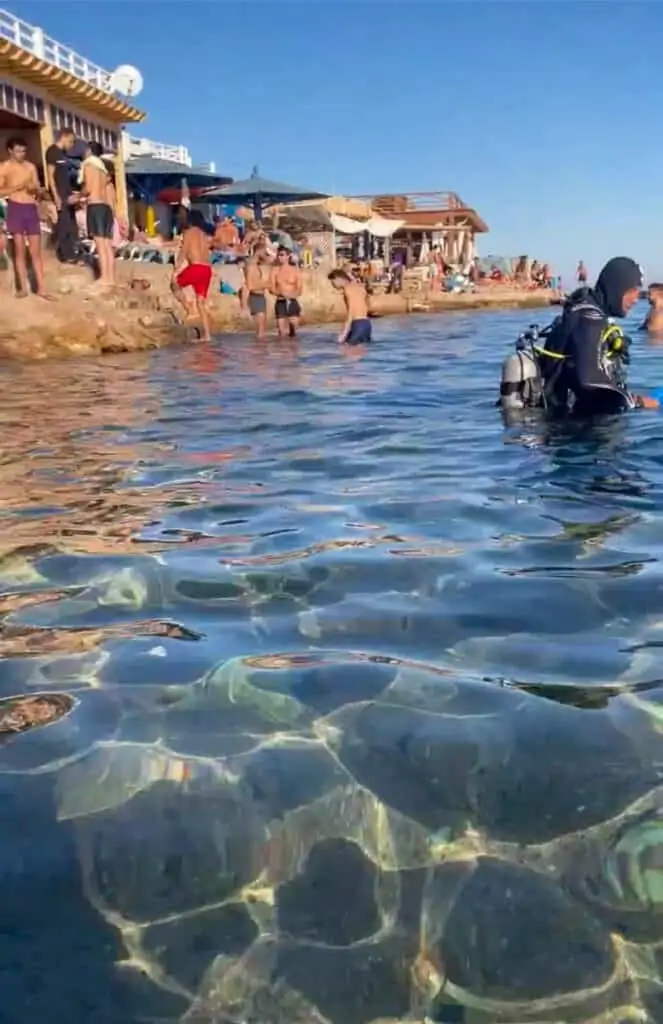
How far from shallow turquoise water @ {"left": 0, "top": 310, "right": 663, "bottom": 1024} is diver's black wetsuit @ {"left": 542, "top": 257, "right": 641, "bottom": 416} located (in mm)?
1469

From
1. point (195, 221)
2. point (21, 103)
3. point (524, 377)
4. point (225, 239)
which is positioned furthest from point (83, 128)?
point (524, 377)

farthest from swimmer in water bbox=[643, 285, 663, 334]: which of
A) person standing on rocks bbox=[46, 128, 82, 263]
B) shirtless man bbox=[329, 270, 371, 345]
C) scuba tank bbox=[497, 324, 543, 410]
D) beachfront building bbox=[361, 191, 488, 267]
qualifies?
beachfront building bbox=[361, 191, 488, 267]

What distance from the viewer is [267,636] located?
3344 mm

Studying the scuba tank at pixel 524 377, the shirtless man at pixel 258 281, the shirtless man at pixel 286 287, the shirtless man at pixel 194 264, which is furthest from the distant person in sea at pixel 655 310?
the scuba tank at pixel 524 377

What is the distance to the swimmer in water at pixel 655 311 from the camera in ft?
49.5

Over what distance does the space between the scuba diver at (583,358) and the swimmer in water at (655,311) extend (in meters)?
8.35

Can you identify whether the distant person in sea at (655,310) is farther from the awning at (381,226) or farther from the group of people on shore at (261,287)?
the awning at (381,226)

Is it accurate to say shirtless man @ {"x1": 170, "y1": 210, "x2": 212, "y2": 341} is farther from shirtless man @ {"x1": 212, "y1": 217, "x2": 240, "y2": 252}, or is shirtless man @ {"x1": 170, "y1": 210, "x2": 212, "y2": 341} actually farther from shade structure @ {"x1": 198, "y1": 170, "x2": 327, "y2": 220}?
shade structure @ {"x1": 198, "y1": 170, "x2": 327, "y2": 220}

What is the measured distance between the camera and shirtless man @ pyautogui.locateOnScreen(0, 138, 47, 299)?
12297 mm

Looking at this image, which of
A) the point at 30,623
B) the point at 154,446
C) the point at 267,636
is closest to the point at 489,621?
the point at 267,636

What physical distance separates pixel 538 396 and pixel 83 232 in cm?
1284

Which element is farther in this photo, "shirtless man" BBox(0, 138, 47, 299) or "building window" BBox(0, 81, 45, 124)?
"building window" BBox(0, 81, 45, 124)

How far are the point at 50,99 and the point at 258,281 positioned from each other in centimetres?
894

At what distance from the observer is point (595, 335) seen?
21.7ft
